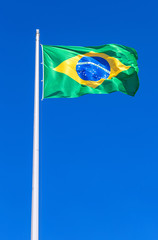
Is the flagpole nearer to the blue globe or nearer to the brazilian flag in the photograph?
the brazilian flag

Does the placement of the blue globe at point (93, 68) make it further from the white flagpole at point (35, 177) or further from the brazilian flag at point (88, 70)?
the white flagpole at point (35, 177)

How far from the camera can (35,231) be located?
14.4 meters

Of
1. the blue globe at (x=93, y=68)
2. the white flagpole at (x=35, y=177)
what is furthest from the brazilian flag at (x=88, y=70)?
the white flagpole at (x=35, y=177)

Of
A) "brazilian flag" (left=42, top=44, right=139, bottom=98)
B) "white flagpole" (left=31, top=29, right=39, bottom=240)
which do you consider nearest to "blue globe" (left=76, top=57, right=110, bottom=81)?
"brazilian flag" (left=42, top=44, right=139, bottom=98)

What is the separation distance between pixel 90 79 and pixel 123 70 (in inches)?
74.3

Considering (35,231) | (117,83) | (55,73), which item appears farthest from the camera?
(117,83)

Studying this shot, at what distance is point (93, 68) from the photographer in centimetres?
2031

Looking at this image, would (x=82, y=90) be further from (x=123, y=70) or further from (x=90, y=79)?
(x=123, y=70)

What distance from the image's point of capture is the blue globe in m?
19.9

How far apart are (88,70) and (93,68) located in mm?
345

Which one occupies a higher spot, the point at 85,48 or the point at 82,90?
the point at 85,48

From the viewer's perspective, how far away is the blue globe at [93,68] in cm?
1989

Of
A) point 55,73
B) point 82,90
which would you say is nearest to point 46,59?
point 55,73

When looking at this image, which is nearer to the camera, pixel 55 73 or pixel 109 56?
pixel 55 73
